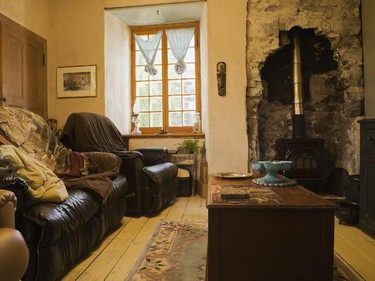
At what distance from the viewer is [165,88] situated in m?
4.49

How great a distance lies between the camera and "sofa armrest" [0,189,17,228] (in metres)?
1.11

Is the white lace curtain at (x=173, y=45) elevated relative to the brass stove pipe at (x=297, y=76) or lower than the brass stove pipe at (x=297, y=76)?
elevated

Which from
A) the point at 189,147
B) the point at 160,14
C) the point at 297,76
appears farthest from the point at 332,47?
the point at 160,14

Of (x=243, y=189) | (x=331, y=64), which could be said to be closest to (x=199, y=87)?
(x=331, y=64)

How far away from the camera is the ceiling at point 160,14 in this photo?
380 cm

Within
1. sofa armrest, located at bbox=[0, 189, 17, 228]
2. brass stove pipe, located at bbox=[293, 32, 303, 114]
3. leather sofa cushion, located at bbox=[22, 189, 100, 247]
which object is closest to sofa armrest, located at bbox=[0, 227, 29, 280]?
sofa armrest, located at bbox=[0, 189, 17, 228]

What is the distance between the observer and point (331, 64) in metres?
3.85

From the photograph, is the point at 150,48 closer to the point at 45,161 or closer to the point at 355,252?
the point at 45,161

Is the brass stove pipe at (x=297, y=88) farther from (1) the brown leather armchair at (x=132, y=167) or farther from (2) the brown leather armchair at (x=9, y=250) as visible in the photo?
(2) the brown leather armchair at (x=9, y=250)

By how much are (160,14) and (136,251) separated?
11.1 ft

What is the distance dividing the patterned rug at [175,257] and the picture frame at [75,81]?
2.33 metres

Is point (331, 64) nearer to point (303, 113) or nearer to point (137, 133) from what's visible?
point (303, 113)

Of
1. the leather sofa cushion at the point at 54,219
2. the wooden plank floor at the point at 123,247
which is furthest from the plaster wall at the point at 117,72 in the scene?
the leather sofa cushion at the point at 54,219

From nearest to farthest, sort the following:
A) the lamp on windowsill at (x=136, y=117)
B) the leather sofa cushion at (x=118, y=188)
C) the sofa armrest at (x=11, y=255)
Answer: the sofa armrest at (x=11, y=255) → the leather sofa cushion at (x=118, y=188) → the lamp on windowsill at (x=136, y=117)
